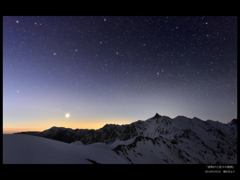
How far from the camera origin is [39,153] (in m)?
6.48
